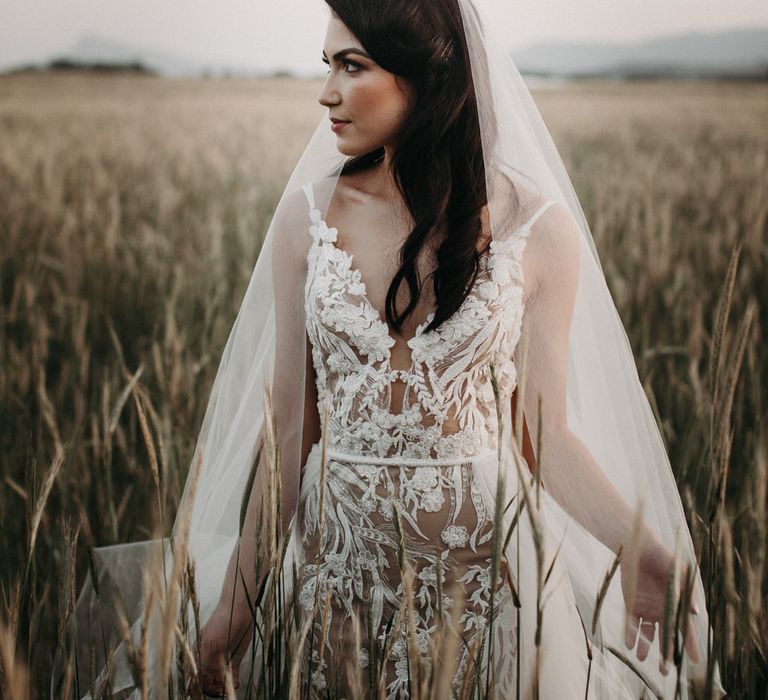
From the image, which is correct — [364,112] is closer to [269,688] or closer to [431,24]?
[431,24]

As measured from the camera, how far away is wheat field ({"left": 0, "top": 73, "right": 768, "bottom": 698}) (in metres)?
1.20

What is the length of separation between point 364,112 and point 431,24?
0.21 metres

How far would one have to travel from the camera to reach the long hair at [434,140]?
153 cm

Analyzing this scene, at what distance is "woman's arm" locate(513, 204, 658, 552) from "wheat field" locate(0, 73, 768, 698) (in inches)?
7.1

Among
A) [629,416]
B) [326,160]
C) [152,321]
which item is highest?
[326,160]

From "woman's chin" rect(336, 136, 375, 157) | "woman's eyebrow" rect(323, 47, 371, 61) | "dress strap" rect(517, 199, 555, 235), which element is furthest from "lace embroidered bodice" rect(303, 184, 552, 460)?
"woman's eyebrow" rect(323, 47, 371, 61)

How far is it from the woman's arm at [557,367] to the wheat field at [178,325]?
18 cm

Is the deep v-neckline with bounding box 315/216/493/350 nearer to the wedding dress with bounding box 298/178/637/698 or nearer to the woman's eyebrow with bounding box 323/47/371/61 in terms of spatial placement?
the wedding dress with bounding box 298/178/637/698

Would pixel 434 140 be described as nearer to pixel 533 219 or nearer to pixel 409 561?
pixel 533 219

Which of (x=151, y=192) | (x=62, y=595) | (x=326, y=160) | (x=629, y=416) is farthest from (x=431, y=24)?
(x=151, y=192)

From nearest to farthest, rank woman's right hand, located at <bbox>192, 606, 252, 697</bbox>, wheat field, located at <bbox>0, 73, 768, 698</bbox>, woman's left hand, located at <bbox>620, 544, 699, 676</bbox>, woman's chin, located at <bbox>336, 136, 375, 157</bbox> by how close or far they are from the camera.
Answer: wheat field, located at <bbox>0, 73, 768, 698</bbox> < woman's left hand, located at <bbox>620, 544, 699, 676</bbox> < woman's right hand, located at <bbox>192, 606, 252, 697</bbox> < woman's chin, located at <bbox>336, 136, 375, 157</bbox>

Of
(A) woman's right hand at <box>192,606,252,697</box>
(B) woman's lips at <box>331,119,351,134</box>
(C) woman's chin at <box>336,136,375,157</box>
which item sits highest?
(B) woman's lips at <box>331,119,351,134</box>

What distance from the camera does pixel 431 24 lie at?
158 cm

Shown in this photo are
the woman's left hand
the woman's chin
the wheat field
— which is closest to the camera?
the wheat field
